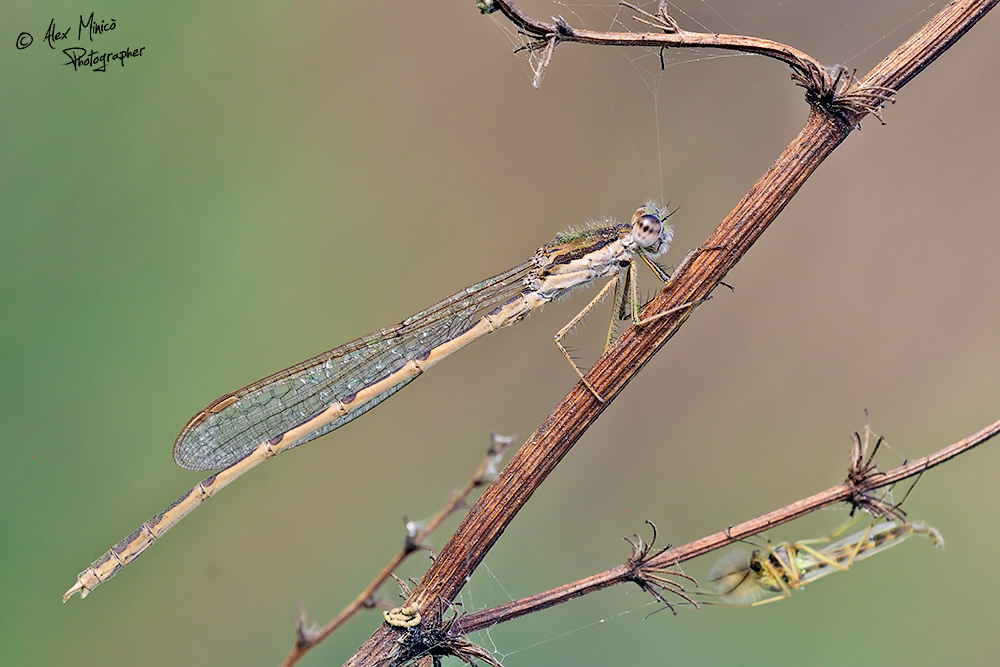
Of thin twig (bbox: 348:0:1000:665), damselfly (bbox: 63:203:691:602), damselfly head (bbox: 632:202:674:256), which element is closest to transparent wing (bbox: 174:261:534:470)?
damselfly (bbox: 63:203:691:602)

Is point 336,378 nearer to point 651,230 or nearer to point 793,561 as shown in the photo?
point 651,230

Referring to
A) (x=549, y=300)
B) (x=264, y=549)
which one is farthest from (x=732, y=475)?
(x=264, y=549)

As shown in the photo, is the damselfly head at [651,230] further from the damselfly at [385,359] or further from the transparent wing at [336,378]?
the transparent wing at [336,378]

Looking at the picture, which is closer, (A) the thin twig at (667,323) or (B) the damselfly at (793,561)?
(A) the thin twig at (667,323)

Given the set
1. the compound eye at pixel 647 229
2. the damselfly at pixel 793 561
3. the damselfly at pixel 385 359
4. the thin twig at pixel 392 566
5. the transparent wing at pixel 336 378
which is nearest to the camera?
the thin twig at pixel 392 566

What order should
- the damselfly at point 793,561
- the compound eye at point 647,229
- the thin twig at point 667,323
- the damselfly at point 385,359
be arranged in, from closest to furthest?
the thin twig at point 667,323 < the damselfly at point 793,561 < the compound eye at point 647,229 < the damselfly at point 385,359

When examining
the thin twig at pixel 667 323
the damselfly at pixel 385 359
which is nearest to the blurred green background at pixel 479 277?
the damselfly at pixel 385 359

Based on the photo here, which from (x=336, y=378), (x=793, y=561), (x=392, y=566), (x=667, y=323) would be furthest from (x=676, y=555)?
(x=336, y=378)
